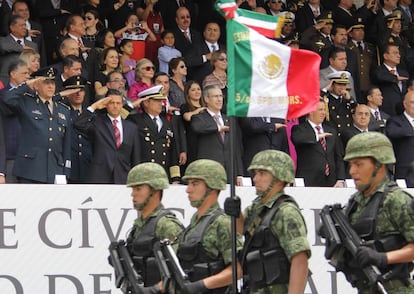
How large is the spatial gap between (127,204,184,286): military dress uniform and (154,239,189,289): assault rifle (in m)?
0.33

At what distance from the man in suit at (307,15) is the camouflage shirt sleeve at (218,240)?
1050 cm

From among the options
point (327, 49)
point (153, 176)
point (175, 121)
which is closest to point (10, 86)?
point (175, 121)

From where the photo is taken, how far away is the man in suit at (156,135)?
1695 centimetres

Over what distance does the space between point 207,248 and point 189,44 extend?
28.7 ft

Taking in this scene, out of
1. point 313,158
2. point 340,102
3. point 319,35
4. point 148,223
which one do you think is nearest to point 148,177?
point 148,223

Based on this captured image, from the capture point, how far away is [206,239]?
38.0ft

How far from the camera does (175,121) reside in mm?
17406

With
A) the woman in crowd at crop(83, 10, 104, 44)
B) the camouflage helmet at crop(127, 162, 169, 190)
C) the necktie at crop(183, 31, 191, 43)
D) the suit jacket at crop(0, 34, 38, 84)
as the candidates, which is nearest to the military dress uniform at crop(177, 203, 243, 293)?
the camouflage helmet at crop(127, 162, 169, 190)

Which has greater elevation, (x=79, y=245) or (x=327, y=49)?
(x=327, y=49)

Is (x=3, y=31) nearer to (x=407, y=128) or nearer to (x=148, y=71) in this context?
(x=148, y=71)

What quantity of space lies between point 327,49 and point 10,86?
19.5 feet

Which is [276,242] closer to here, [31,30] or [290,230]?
[290,230]

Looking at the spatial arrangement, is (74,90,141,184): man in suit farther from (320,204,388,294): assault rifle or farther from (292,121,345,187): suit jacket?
(320,204,388,294): assault rifle

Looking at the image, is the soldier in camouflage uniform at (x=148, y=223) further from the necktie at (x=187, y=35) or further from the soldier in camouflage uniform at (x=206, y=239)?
the necktie at (x=187, y=35)
